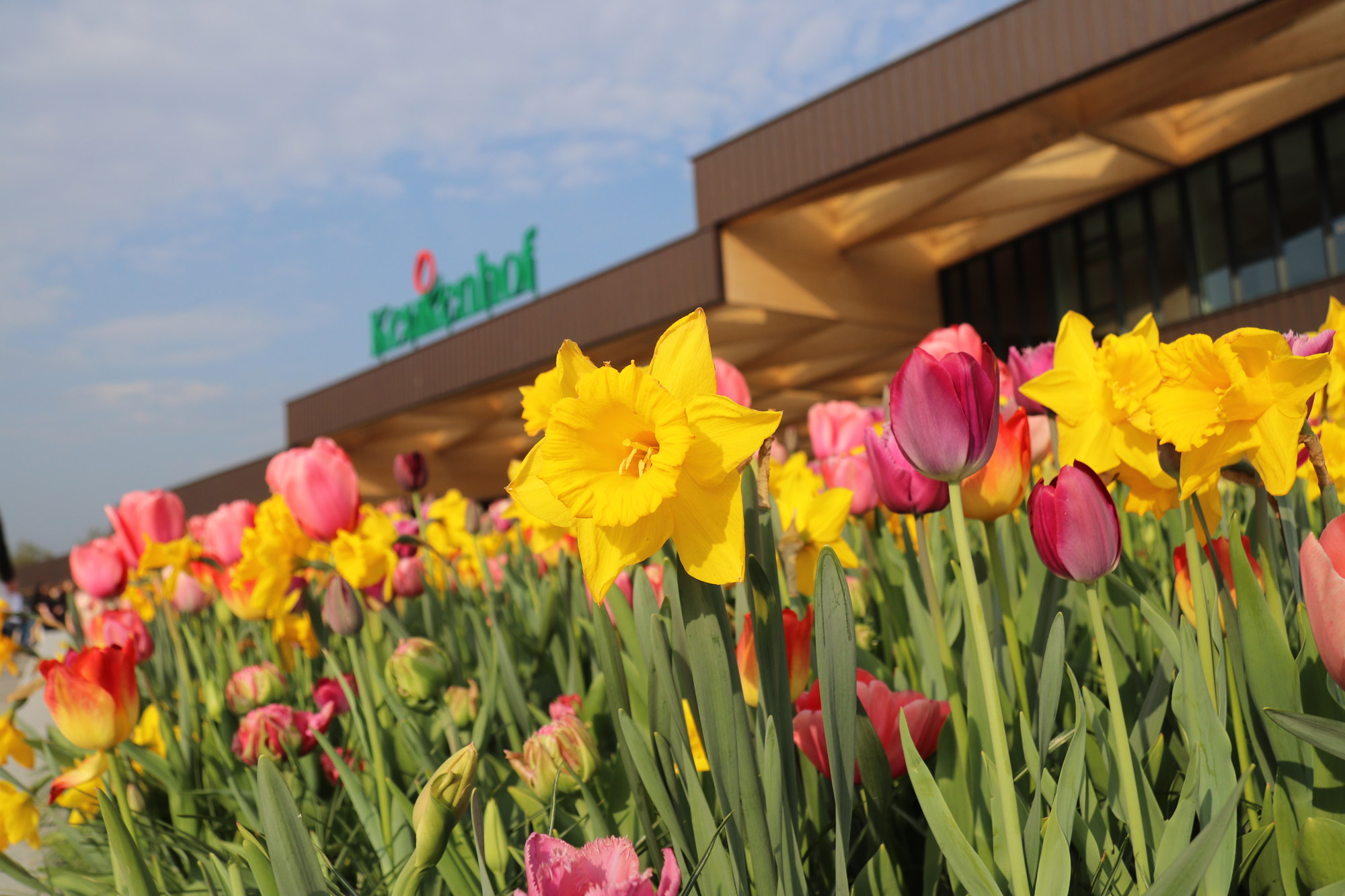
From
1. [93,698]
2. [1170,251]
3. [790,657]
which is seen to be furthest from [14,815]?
[1170,251]

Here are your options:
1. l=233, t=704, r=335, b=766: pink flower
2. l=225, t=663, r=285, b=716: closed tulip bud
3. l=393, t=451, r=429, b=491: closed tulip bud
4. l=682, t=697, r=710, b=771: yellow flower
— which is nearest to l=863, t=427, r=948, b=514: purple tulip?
l=682, t=697, r=710, b=771: yellow flower

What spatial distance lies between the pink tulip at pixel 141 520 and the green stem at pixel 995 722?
1.92 metres

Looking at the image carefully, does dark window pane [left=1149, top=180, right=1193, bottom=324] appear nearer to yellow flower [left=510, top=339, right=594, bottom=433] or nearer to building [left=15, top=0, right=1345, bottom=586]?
building [left=15, top=0, right=1345, bottom=586]

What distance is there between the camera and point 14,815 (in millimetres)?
1058

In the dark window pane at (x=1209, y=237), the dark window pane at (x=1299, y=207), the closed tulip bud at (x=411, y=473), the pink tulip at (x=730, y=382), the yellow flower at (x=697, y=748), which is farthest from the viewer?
the dark window pane at (x=1209, y=237)

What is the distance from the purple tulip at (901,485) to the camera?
841mm

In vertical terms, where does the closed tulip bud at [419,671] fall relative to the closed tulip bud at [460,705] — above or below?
above

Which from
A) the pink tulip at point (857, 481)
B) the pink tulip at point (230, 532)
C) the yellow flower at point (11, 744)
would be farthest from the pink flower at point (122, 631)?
the pink tulip at point (857, 481)

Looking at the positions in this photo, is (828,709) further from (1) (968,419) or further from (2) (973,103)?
(2) (973,103)

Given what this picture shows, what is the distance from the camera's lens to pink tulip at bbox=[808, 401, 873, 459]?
1.79 m

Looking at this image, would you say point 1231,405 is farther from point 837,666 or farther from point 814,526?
point 814,526

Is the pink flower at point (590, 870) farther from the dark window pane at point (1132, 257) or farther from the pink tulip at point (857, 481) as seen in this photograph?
the dark window pane at point (1132, 257)

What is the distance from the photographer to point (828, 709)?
0.58 metres

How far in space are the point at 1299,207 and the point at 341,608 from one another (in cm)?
1151
